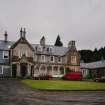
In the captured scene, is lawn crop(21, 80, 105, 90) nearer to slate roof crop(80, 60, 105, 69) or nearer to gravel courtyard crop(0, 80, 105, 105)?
gravel courtyard crop(0, 80, 105, 105)

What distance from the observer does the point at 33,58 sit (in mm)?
63062

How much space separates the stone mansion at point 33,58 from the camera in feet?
196

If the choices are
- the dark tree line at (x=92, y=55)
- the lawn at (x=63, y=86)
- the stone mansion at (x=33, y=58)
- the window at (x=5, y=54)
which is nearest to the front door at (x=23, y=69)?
the stone mansion at (x=33, y=58)

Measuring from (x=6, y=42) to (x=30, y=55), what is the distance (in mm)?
7021

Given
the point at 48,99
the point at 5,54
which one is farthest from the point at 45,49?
the point at 48,99

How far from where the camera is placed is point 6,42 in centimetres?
6325

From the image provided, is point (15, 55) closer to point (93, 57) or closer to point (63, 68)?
point (63, 68)

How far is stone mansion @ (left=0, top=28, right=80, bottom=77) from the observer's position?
5978cm

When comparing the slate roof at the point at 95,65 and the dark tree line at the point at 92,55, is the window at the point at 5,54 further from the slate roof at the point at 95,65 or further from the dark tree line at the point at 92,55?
the dark tree line at the point at 92,55

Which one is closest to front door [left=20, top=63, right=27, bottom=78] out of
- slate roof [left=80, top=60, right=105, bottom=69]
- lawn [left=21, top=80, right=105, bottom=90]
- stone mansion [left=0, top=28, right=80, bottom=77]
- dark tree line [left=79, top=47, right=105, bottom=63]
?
stone mansion [left=0, top=28, right=80, bottom=77]

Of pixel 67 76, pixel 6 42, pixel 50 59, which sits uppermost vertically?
pixel 6 42

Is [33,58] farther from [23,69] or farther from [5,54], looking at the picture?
[5,54]

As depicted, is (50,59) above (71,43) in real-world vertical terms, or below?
below

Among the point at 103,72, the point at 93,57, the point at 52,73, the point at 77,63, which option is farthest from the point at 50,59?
the point at 93,57
